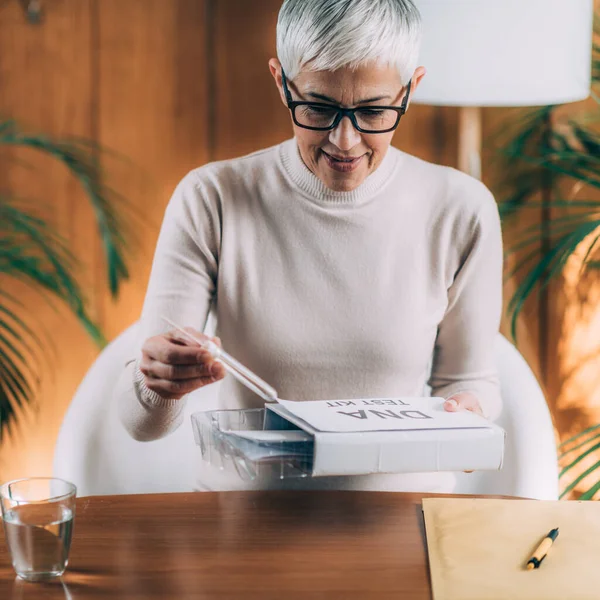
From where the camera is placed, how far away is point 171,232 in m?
1.33

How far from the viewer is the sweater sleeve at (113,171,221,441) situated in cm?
121

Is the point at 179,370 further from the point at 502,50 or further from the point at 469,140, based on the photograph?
the point at 469,140

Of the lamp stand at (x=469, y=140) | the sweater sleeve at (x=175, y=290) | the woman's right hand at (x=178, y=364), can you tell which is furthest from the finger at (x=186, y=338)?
the lamp stand at (x=469, y=140)

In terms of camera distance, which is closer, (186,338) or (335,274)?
(186,338)

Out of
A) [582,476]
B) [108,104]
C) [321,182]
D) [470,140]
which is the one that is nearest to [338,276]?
[321,182]

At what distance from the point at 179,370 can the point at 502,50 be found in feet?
3.20

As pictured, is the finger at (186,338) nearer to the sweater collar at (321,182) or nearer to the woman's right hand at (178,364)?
the woman's right hand at (178,364)

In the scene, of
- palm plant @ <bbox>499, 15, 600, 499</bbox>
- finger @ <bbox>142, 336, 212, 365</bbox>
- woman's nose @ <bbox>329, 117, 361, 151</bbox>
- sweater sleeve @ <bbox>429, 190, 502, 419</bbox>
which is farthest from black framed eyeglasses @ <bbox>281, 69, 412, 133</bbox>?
palm plant @ <bbox>499, 15, 600, 499</bbox>

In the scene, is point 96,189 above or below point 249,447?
above

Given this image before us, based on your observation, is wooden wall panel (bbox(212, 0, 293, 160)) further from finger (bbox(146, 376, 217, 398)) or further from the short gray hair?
finger (bbox(146, 376, 217, 398))

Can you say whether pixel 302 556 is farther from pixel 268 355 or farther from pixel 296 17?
pixel 296 17

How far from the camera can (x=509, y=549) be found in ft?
A: 2.86

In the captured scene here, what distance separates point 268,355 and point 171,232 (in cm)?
24

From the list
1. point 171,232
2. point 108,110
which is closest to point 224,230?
point 171,232
